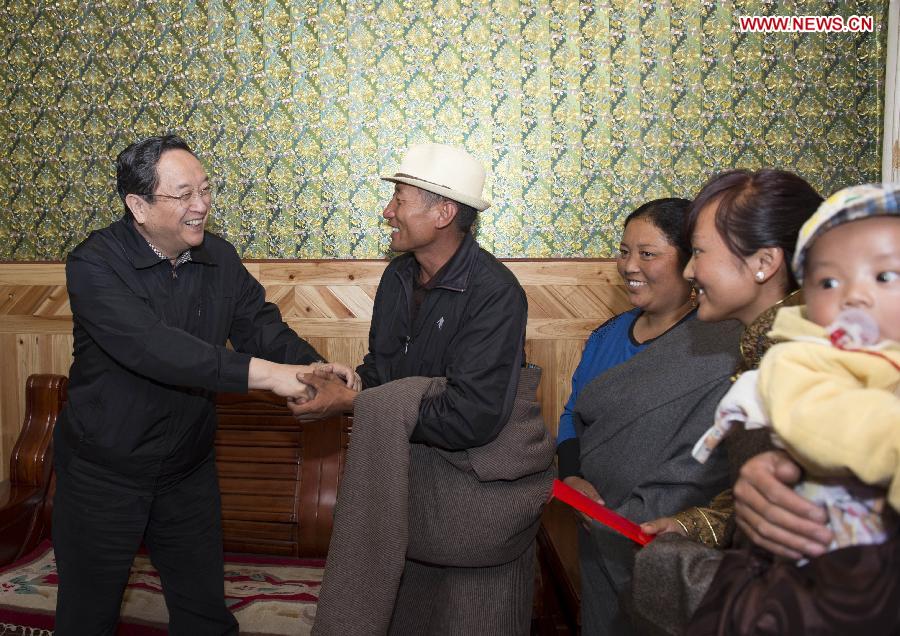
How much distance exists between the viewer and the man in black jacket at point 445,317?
2.00 m

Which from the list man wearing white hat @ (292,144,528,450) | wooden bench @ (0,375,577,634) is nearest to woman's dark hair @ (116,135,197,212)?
man wearing white hat @ (292,144,528,450)

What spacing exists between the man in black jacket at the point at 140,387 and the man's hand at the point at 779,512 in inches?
61.3

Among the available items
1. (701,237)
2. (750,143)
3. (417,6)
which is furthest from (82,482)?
(750,143)

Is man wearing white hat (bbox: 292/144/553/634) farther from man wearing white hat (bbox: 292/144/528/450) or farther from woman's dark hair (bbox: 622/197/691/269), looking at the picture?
woman's dark hair (bbox: 622/197/691/269)

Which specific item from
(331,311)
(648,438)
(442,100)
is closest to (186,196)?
(331,311)

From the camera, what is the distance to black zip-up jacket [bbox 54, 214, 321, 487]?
207 cm

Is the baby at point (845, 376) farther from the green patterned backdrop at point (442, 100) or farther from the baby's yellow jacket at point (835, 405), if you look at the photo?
the green patterned backdrop at point (442, 100)

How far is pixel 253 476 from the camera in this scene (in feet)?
10.3

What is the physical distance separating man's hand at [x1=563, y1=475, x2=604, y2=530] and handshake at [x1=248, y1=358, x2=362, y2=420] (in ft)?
2.45

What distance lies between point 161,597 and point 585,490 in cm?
173

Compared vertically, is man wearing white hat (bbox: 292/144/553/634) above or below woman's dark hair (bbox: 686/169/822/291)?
below

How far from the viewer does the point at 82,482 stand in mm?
2125

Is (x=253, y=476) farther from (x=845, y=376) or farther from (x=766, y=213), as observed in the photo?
(x=845, y=376)

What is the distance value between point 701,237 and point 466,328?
0.87 metres
